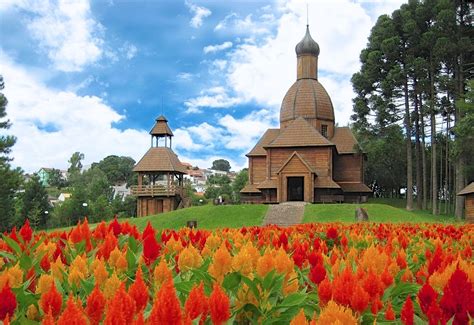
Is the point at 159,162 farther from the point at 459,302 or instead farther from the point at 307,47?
the point at 459,302

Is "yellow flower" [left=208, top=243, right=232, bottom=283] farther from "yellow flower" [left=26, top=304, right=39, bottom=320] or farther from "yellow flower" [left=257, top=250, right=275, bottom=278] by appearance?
"yellow flower" [left=26, top=304, right=39, bottom=320]

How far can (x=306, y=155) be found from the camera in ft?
122

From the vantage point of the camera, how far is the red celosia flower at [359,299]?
6.37 ft

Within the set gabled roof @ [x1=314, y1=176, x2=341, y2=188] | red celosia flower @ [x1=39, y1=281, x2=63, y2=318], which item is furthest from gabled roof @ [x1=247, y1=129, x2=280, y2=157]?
red celosia flower @ [x1=39, y1=281, x2=63, y2=318]

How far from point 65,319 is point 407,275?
6.70ft

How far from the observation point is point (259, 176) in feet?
140

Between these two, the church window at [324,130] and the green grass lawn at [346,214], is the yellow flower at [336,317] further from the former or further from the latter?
the church window at [324,130]

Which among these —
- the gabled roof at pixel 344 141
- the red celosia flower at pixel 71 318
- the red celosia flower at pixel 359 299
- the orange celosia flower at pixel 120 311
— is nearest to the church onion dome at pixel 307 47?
the gabled roof at pixel 344 141

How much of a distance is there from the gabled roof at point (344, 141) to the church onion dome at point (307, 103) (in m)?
1.62

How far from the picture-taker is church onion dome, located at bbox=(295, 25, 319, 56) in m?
45.0

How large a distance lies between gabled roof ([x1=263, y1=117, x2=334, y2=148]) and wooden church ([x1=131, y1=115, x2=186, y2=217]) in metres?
9.61

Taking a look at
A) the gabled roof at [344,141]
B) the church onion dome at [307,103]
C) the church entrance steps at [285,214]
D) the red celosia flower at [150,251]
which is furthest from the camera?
the church onion dome at [307,103]

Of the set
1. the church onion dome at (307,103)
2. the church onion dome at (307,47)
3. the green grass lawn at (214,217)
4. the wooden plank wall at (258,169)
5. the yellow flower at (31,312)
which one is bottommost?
the green grass lawn at (214,217)

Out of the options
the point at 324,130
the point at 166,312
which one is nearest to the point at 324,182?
the point at 324,130
